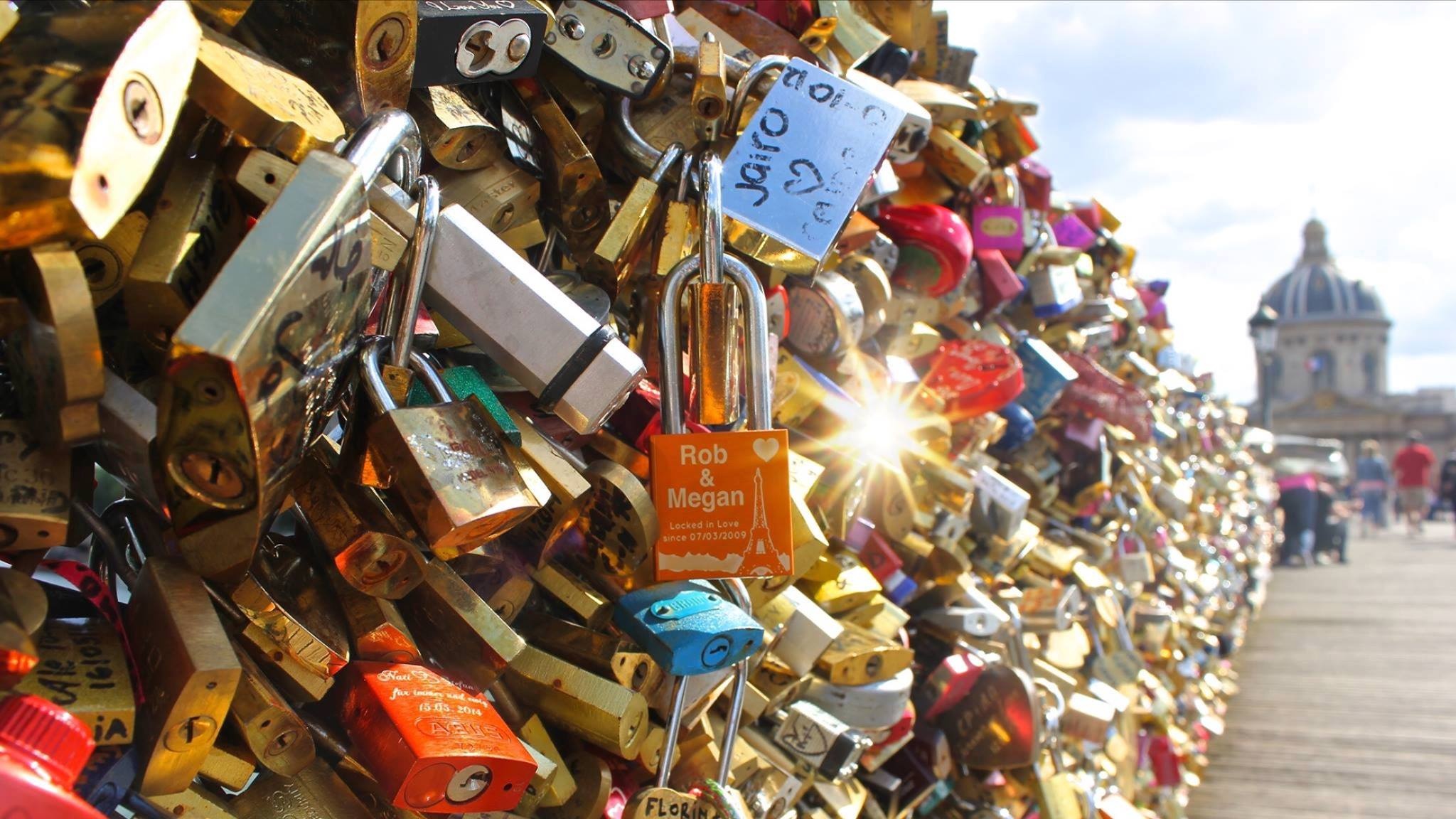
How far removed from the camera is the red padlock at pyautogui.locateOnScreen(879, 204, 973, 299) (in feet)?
6.73

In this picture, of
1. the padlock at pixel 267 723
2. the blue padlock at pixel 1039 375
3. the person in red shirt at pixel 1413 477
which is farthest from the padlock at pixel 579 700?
the person in red shirt at pixel 1413 477

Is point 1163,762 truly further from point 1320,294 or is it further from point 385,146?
point 1320,294

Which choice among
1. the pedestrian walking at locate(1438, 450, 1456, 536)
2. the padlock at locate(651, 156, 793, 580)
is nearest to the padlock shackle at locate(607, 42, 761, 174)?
the padlock at locate(651, 156, 793, 580)

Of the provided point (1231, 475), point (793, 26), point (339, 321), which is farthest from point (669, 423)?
point (1231, 475)

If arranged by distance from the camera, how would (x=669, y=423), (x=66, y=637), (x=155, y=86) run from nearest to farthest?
(x=155, y=86), (x=66, y=637), (x=669, y=423)

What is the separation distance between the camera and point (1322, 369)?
81750 mm

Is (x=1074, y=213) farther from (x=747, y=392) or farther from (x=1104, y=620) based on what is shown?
(x=747, y=392)

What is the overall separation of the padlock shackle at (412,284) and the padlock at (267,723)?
0.85ft

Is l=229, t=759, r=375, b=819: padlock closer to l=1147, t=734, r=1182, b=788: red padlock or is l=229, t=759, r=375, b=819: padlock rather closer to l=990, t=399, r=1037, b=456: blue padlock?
l=990, t=399, r=1037, b=456: blue padlock

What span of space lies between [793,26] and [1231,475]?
23.7ft

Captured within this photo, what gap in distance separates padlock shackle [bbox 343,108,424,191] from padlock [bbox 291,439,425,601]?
0.23 metres

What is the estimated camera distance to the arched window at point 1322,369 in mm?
81000

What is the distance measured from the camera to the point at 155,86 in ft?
2.28

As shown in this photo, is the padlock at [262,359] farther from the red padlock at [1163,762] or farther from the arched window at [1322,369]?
the arched window at [1322,369]
